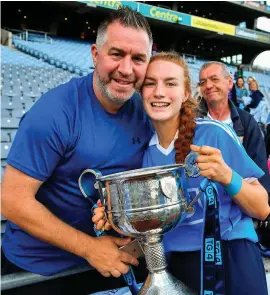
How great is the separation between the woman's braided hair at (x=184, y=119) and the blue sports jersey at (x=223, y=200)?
0.02 meters

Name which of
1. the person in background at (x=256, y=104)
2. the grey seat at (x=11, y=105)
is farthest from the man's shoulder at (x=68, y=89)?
the person in background at (x=256, y=104)

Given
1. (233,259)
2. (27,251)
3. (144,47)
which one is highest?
(144,47)

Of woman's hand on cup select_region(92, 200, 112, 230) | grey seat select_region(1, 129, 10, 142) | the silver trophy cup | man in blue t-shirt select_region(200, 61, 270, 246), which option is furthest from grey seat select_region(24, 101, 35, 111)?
the silver trophy cup

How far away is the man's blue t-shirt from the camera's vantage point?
113 cm

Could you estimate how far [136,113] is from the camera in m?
1.36

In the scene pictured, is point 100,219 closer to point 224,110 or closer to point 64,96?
point 64,96

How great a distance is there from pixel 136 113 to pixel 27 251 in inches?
24.9

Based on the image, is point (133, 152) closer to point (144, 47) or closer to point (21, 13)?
point (144, 47)

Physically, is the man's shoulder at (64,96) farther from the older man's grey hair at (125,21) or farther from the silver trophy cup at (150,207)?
the silver trophy cup at (150,207)

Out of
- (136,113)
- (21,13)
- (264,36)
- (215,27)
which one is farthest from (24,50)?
(264,36)

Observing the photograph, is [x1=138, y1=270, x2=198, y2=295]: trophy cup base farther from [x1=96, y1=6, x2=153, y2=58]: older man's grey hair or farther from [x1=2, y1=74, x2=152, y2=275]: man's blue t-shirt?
[x1=96, y1=6, x2=153, y2=58]: older man's grey hair

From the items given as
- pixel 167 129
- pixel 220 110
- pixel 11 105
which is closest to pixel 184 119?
pixel 167 129

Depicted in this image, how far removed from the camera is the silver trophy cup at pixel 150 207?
89 centimetres

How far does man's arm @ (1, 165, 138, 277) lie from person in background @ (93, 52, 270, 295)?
0.08m
